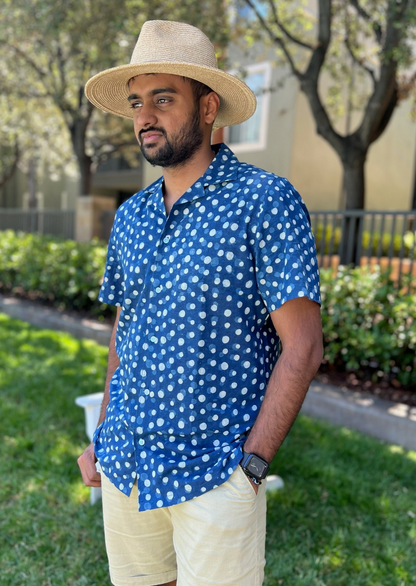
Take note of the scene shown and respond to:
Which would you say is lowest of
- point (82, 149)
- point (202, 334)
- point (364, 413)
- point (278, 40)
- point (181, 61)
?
point (364, 413)

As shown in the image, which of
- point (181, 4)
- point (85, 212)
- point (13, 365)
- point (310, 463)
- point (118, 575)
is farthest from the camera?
point (85, 212)

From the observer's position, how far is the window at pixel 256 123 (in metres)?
11.5

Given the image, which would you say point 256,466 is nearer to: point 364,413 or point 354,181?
point 364,413

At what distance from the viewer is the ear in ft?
5.97

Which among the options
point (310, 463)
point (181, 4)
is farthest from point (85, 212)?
point (310, 463)

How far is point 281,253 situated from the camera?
152 cm

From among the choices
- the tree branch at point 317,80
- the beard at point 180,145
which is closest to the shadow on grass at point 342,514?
the beard at point 180,145

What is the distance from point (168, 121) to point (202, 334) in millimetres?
692

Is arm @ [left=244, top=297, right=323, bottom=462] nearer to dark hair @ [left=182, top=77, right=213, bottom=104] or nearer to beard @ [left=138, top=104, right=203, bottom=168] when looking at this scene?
beard @ [left=138, top=104, right=203, bottom=168]

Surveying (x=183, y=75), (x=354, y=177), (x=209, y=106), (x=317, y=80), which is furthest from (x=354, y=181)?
(x=183, y=75)

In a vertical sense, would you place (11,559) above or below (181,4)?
below

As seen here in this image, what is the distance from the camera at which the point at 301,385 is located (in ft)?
5.06

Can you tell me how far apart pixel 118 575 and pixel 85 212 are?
9.27 metres

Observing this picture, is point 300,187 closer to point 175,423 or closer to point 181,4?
point 181,4
